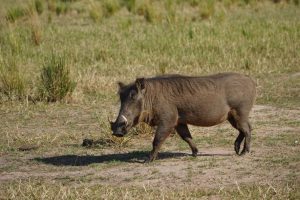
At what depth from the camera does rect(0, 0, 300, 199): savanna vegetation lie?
6.98m

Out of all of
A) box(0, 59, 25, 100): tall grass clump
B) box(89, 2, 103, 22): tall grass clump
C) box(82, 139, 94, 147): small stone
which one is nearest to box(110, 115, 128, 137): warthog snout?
box(82, 139, 94, 147): small stone

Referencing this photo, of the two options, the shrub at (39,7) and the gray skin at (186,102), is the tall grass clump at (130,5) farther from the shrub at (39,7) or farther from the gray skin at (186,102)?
the gray skin at (186,102)

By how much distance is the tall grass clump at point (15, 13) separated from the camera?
1903 centimetres

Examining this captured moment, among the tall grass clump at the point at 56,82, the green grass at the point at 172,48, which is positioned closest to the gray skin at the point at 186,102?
the green grass at the point at 172,48

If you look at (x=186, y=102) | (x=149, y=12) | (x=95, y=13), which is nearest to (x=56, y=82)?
(x=186, y=102)

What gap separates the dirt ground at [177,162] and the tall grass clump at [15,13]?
986 cm

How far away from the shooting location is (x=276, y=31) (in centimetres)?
1678

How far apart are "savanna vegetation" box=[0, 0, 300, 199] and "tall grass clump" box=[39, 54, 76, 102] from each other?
0.02 meters

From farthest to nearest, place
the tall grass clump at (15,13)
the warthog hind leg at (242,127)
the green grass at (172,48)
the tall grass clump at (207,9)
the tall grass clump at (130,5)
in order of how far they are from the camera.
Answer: the tall grass clump at (130,5) < the tall grass clump at (207,9) < the tall grass clump at (15,13) < the green grass at (172,48) < the warthog hind leg at (242,127)

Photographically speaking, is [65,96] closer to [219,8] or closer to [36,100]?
[36,100]

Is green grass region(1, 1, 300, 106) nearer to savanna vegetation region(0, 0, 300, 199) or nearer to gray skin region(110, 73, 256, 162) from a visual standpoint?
savanna vegetation region(0, 0, 300, 199)

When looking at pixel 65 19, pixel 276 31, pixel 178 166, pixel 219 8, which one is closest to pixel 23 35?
pixel 65 19

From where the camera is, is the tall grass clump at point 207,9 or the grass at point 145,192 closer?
the grass at point 145,192

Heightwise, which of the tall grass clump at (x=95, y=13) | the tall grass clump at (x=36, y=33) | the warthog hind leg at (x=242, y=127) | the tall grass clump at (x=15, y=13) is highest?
the warthog hind leg at (x=242, y=127)
